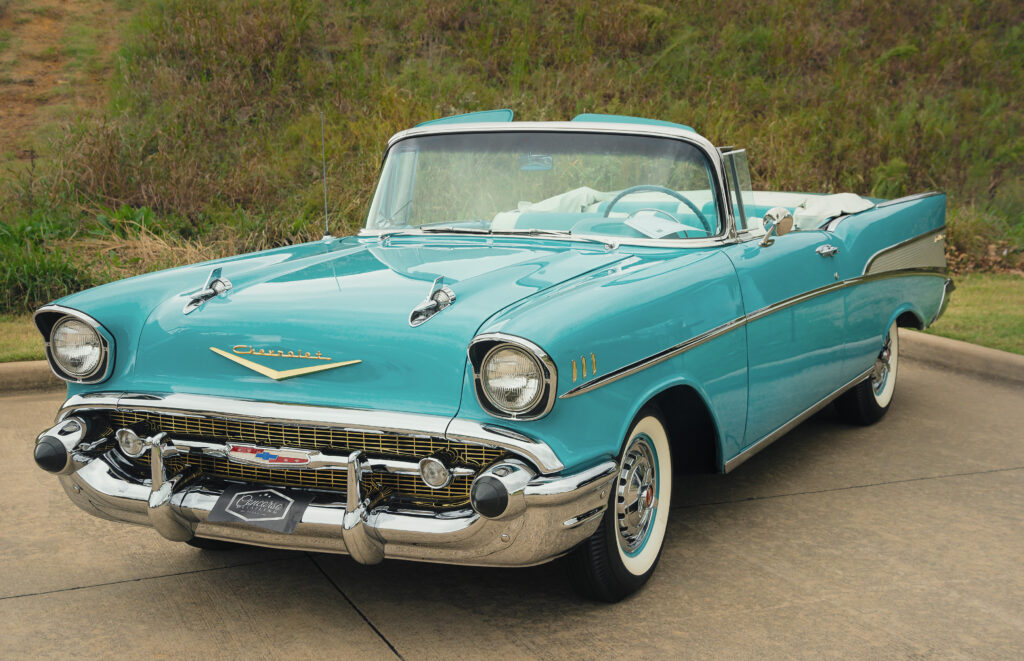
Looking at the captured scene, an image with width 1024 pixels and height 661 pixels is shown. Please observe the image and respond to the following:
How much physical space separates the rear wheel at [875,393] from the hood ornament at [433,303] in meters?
2.83

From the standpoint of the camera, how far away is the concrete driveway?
9.32ft

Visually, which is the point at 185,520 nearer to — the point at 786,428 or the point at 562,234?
the point at 562,234

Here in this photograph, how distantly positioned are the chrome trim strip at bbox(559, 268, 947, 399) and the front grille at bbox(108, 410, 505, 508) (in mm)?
363

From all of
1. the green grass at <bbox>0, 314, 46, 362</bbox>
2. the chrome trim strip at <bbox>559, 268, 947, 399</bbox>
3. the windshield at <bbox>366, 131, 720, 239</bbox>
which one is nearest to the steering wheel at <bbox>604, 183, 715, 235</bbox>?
the windshield at <bbox>366, 131, 720, 239</bbox>

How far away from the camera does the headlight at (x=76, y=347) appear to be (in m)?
3.09

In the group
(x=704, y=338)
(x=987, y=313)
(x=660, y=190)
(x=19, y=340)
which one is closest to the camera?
(x=704, y=338)

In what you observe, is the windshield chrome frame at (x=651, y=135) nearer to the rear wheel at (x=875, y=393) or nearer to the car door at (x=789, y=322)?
the car door at (x=789, y=322)

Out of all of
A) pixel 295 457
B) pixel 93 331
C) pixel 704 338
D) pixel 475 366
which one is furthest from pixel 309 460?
pixel 704 338

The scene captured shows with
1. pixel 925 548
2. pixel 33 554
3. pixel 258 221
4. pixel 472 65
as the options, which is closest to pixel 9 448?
pixel 33 554

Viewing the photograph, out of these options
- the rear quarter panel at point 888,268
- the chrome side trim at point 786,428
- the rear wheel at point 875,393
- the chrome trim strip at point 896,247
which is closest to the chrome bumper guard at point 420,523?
the chrome side trim at point 786,428

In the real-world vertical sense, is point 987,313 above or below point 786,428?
below

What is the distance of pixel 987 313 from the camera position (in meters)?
7.57

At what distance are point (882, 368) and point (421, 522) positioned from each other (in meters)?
3.44

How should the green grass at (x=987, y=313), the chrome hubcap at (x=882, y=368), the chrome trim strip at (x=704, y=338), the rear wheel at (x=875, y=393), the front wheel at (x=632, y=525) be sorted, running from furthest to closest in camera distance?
the green grass at (x=987, y=313) < the chrome hubcap at (x=882, y=368) < the rear wheel at (x=875, y=393) < the front wheel at (x=632, y=525) < the chrome trim strip at (x=704, y=338)
